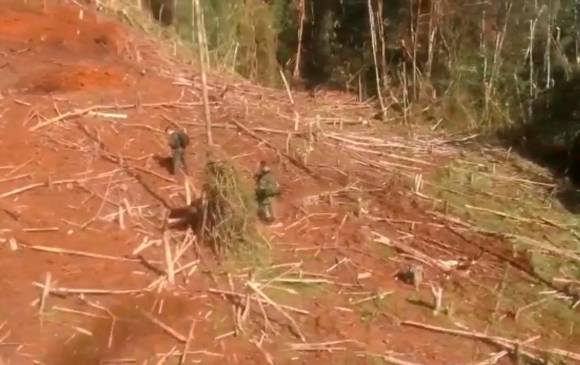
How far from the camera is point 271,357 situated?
11.0ft

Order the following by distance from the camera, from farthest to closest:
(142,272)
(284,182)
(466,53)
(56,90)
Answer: (466,53), (56,90), (284,182), (142,272)

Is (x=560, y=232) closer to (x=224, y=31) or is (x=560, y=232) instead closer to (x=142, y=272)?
(x=142, y=272)

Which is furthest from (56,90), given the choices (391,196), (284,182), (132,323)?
(132,323)

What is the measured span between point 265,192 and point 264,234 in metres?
0.18

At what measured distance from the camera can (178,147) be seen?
4.54 m

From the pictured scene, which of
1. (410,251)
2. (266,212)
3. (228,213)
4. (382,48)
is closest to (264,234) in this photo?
(266,212)

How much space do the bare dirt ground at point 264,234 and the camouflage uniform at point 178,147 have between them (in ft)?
0.24

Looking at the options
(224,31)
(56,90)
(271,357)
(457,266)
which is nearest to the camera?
(271,357)

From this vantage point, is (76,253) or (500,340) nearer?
(500,340)

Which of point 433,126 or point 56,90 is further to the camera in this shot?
point 433,126

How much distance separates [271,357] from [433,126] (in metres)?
3.18

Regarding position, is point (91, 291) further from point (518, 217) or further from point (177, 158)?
point (518, 217)

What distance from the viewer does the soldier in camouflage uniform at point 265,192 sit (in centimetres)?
411

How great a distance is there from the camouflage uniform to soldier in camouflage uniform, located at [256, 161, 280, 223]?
0.49 metres
